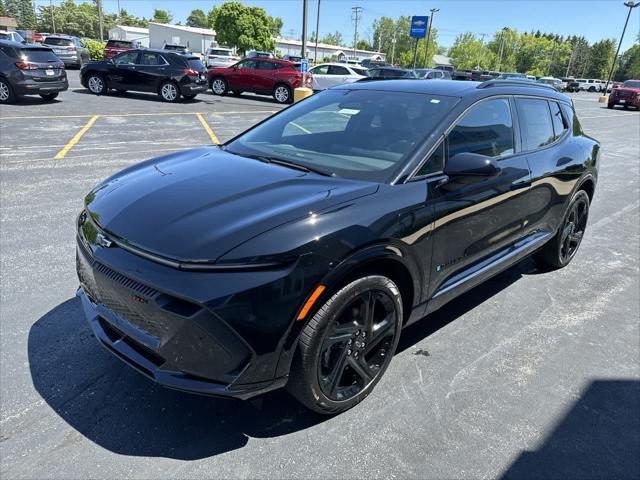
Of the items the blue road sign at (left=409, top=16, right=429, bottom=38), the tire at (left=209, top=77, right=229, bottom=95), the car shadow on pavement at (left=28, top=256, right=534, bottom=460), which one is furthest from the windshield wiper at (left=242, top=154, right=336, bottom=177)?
the blue road sign at (left=409, top=16, right=429, bottom=38)

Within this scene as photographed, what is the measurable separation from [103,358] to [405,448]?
6.17ft

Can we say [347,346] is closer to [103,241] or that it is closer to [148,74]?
[103,241]

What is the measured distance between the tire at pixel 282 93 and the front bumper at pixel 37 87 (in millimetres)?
8241

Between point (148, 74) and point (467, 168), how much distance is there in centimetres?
1661

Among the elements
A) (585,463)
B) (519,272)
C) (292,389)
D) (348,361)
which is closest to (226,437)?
(292,389)

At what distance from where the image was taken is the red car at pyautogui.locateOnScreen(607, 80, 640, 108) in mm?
29500

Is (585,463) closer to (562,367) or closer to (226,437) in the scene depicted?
(562,367)

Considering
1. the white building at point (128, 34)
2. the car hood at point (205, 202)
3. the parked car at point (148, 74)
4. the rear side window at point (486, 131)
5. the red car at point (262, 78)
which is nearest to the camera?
the car hood at point (205, 202)

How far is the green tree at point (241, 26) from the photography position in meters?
55.9

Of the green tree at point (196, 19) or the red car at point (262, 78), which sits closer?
the red car at point (262, 78)

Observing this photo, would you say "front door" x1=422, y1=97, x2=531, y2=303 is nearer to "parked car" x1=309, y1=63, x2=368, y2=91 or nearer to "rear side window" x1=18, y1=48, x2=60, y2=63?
"rear side window" x1=18, y1=48, x2=60, y2=63

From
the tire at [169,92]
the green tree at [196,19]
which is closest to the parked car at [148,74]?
the tire at [169,92]

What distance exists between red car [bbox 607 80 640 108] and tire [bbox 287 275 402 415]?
34088 millimetres

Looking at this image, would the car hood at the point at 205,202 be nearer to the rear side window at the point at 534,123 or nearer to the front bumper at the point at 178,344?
the front bumper at the point at 178,344
